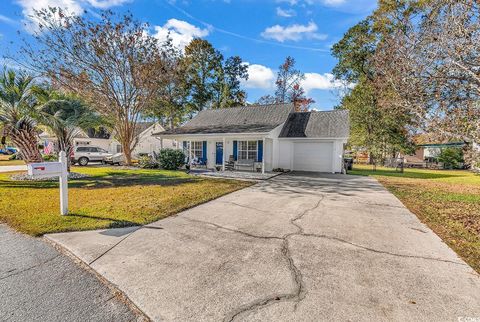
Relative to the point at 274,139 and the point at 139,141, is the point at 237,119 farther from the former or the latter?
the point at 139,141

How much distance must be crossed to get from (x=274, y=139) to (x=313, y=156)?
9.77ft

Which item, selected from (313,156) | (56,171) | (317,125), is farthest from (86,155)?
(317,125)

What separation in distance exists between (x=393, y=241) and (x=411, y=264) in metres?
0.92

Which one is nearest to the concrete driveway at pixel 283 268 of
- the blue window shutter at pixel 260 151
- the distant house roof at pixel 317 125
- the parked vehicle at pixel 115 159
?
the blue window shutter at pixel 260 151

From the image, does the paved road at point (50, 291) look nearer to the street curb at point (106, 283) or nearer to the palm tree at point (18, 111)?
the street curb at point (106, 283)

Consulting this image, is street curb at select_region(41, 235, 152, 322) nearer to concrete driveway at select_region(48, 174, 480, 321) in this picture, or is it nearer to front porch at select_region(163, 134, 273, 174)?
concrete driveway at select_region(48, 174, 480, 321)

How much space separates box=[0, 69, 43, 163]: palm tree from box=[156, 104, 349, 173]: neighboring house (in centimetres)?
747

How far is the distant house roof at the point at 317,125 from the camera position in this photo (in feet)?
50.9

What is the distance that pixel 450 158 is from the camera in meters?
27.4

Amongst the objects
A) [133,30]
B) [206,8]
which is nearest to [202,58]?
[133,30]

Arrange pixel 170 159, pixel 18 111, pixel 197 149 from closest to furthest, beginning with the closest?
1. pixel 18 111
2. pixel 170 159
3. pixel 197 149

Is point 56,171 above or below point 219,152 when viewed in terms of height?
below

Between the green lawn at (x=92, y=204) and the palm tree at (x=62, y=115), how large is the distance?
9.03ft

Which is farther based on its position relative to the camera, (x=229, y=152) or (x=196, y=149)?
(x=196, y=149)
